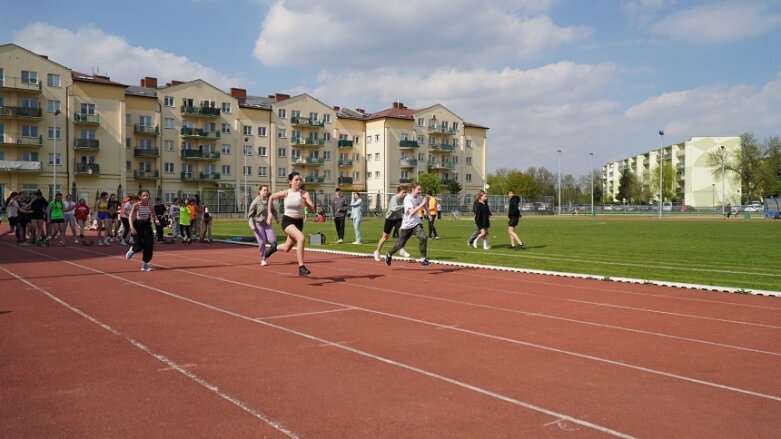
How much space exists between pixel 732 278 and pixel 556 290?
13.9 feet

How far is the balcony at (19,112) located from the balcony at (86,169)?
6244 mm

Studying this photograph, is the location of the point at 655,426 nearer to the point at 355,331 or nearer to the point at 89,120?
the point at 355,331

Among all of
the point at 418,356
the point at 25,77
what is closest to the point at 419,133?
the point at 25,77

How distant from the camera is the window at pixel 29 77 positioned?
2564 inches

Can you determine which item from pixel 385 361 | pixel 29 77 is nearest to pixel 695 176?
→ pixel 29 77

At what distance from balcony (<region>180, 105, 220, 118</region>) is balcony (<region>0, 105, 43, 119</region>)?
15.9 meters

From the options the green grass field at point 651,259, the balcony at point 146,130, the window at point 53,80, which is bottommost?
the green grass field at point 651,259

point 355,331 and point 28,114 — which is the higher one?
point 28,114

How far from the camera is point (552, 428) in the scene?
438 cm

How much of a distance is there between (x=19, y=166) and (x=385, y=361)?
229ft

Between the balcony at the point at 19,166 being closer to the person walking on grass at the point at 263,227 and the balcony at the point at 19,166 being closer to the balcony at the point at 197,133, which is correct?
the balcony at the point at 197,133

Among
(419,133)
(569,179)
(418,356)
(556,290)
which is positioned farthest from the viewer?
(569,179)

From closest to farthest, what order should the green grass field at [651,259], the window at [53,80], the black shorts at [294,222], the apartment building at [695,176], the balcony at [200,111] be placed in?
the black shorts at [294,222] → the green grass field at [651,259] → the window at [53,80] → the balcony at [200,111] → the apartment building at [695,176]

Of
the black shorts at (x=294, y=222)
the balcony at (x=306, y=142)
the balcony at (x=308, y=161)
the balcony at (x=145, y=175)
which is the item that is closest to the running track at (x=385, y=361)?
the black shorts at (x=294, y=222)
